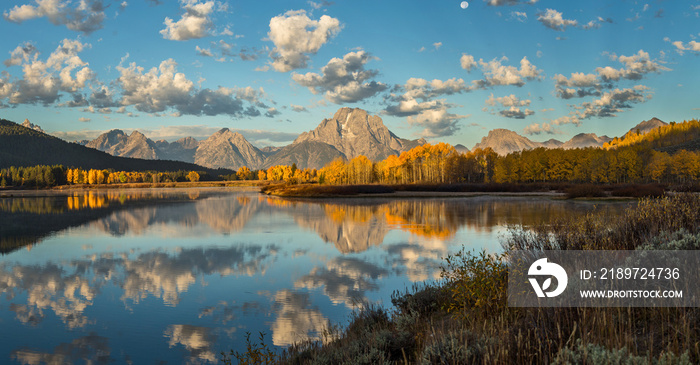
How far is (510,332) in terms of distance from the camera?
6.09 meters

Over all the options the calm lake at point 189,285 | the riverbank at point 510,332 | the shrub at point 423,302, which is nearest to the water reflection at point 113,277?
the calm lake at point 189,285

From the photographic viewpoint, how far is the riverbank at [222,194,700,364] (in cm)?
507

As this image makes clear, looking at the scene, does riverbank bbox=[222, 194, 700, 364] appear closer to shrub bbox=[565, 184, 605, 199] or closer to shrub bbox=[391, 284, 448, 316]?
shrub bbox=[391, 284, 448, 316]

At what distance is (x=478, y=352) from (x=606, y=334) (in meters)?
1.71

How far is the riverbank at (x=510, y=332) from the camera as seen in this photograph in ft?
16.6

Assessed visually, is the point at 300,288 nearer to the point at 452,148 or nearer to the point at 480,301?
the point at 480,301

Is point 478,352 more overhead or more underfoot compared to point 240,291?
more overhead

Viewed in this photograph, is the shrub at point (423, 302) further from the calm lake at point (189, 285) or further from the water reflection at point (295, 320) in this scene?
the water reflection at point (295, 320)

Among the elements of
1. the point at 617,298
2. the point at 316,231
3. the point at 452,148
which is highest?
the point at 452,148

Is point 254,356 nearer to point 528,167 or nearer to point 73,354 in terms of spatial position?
point 73,354

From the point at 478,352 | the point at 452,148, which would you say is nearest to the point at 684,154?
the point at 452,148

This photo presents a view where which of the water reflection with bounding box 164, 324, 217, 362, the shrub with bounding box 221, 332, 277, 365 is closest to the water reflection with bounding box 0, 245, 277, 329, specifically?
the water reflection with bounding box 164, 324, 217, 362

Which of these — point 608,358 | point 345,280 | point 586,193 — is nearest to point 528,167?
point 586,193

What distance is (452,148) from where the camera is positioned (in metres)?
146
